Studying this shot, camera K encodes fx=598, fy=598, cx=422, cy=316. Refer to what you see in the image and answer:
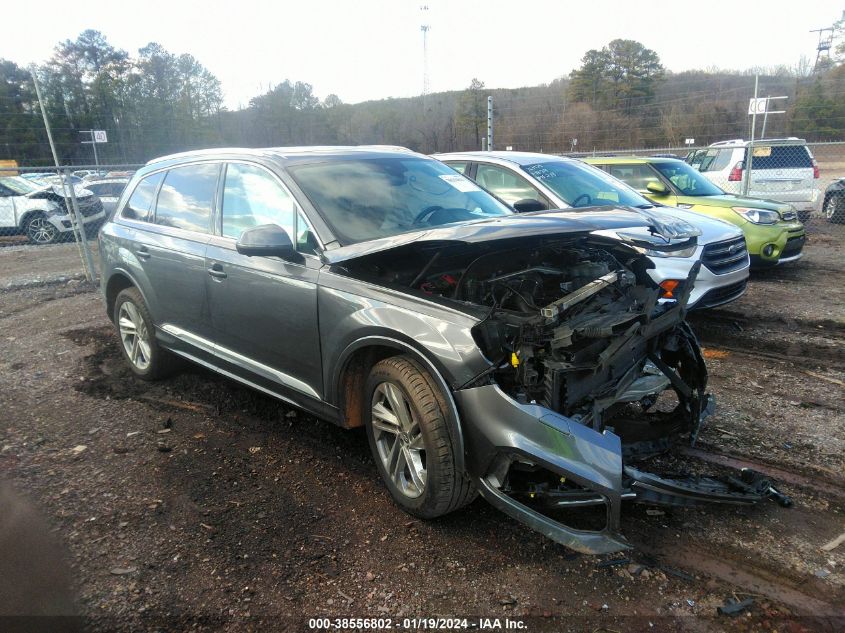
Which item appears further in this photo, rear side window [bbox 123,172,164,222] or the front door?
rear side window [bbox 123,172,164,222]

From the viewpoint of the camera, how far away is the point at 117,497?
11.2ft

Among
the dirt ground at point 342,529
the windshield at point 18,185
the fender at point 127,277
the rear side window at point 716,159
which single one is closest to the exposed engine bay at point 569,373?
the dirt ground at point 342,529

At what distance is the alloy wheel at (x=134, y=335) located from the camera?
5.05 metres

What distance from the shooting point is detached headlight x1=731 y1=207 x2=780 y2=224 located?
8.36m

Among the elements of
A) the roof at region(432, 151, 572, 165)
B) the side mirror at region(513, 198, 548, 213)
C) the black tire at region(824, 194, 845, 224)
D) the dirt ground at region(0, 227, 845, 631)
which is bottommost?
the black tire at region(824, 194, 845, 224)

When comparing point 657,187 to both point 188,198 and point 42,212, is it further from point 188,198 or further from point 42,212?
point 42,212

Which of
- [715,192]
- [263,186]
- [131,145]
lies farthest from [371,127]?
[263,186]

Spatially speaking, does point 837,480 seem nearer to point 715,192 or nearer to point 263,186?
point 263,186

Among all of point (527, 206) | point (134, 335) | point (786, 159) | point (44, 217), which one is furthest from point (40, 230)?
point (786, 159)

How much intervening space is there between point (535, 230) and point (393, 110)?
4460 centimetres

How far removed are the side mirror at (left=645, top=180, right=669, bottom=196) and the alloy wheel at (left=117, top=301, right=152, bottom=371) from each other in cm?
662

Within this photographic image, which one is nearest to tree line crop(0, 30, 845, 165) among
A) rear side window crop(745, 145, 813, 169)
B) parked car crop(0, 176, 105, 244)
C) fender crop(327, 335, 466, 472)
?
rear side window crop(745, 145, 813, 169)

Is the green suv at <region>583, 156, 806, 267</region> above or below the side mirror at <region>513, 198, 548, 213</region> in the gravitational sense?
below

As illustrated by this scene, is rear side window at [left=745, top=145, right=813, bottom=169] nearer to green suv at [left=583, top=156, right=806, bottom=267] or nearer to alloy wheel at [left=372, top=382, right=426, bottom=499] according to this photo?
green suv at [left=583, top=156, right=806, bottom=267]
